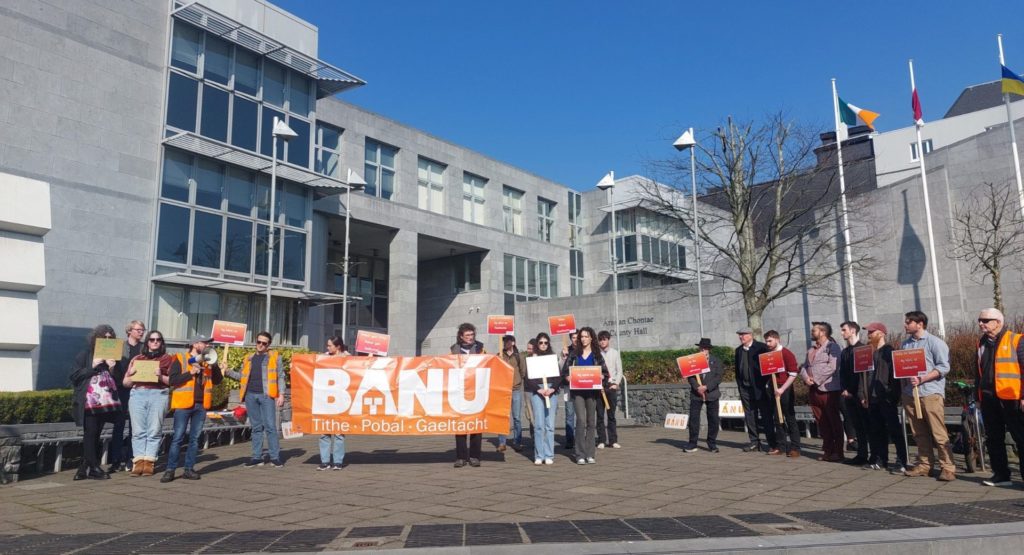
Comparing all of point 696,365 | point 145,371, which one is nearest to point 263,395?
point 145,371

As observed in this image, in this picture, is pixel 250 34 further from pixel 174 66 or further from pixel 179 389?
pixel 179 389

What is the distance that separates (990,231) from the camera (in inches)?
853

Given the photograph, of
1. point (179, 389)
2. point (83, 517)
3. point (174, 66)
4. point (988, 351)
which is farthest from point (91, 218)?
point (988, 351)

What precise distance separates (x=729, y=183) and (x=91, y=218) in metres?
20.5

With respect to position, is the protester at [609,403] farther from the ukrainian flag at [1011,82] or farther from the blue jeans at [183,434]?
the ukrainian flag at [1011,82]

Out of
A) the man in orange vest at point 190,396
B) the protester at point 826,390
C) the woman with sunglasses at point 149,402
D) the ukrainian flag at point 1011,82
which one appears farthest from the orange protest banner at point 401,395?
the ukrainian flag at point 1011,82

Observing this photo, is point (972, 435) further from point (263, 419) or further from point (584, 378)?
point (263, 419)

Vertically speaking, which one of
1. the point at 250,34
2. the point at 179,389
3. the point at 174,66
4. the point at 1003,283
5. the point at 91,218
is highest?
the point at 250,34

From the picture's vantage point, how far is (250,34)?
962 inches

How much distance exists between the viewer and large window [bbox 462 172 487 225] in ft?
124

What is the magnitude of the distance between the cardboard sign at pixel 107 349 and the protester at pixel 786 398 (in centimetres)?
943

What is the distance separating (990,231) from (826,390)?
603 inches

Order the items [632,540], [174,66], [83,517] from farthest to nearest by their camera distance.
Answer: [174,66] < [83,517] < [632,540]

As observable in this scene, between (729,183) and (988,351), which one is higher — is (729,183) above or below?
above
